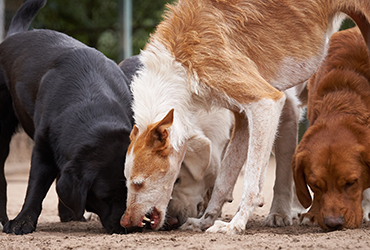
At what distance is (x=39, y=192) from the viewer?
3850 millimetres

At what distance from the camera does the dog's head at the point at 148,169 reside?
131 inches

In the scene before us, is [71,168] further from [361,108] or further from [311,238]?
[361,108]

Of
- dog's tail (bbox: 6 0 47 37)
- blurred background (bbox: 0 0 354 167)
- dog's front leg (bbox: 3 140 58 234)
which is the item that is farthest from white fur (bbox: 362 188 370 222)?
blurred background (bbox: 0 0 354 167)

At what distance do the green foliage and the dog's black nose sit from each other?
30.3 feet

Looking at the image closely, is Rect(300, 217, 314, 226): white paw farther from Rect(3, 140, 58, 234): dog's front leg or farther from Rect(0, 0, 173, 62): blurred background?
Rect(0, 0, 173, 62): blurred background

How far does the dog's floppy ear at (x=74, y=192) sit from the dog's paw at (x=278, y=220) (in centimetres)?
165

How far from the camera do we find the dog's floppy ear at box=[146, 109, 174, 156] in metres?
3.28

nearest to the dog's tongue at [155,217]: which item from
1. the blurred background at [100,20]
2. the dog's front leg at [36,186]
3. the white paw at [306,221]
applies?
the dog's front leg at [36,186]

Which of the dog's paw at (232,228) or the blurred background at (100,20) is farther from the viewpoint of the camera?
the blurred background at (100,20)

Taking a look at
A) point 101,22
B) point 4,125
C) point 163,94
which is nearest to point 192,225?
point 163,94

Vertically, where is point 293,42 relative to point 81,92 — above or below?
above

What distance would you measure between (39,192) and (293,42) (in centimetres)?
236

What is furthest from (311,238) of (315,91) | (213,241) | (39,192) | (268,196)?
(268,196)

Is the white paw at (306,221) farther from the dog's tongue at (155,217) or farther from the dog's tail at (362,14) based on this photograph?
the dog's tail at (362,14)
